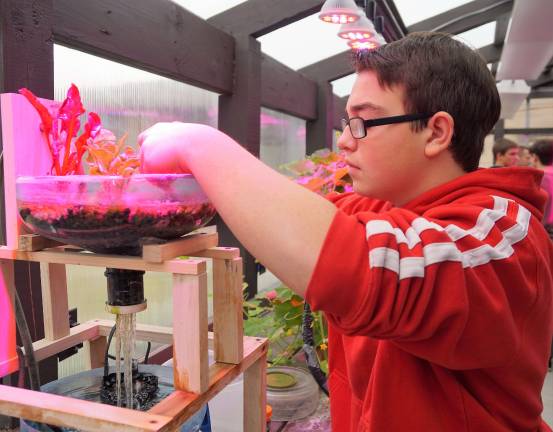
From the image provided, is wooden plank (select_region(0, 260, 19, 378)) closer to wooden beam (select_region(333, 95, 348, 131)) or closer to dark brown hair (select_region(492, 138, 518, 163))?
dark brown hair (select_region(492, 138, 518, 163))

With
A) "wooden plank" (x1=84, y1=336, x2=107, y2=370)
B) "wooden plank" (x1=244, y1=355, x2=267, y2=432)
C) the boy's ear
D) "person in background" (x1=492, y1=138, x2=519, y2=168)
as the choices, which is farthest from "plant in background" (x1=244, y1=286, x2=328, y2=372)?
A: "person in background" (x1=492, y1=138, x2=519, y2=168)

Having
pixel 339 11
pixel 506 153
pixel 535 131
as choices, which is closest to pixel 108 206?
pixel 339 11

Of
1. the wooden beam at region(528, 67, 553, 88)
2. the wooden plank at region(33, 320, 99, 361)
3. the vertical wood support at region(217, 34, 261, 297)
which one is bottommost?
the wooden plank at region(33, 320, 99, 361)

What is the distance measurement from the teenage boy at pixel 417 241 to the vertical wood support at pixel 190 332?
0.17 m

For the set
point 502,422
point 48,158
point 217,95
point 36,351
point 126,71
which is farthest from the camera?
point 217,95

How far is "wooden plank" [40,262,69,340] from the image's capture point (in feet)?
3.15

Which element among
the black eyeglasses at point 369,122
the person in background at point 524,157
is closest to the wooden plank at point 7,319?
the black eyeglasses at point 369,122

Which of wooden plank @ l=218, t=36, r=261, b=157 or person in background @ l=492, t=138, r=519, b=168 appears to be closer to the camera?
wooden plank @ l=218, t=36, r=261, b=157

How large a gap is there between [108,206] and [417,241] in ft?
1.26

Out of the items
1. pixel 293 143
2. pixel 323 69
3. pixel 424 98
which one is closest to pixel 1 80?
pixel 424 98

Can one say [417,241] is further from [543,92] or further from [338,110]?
[543,92]

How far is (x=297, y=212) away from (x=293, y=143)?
3.79m

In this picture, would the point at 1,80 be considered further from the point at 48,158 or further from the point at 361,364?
the point at 361,364

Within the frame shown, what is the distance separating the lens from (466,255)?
1.59ft
